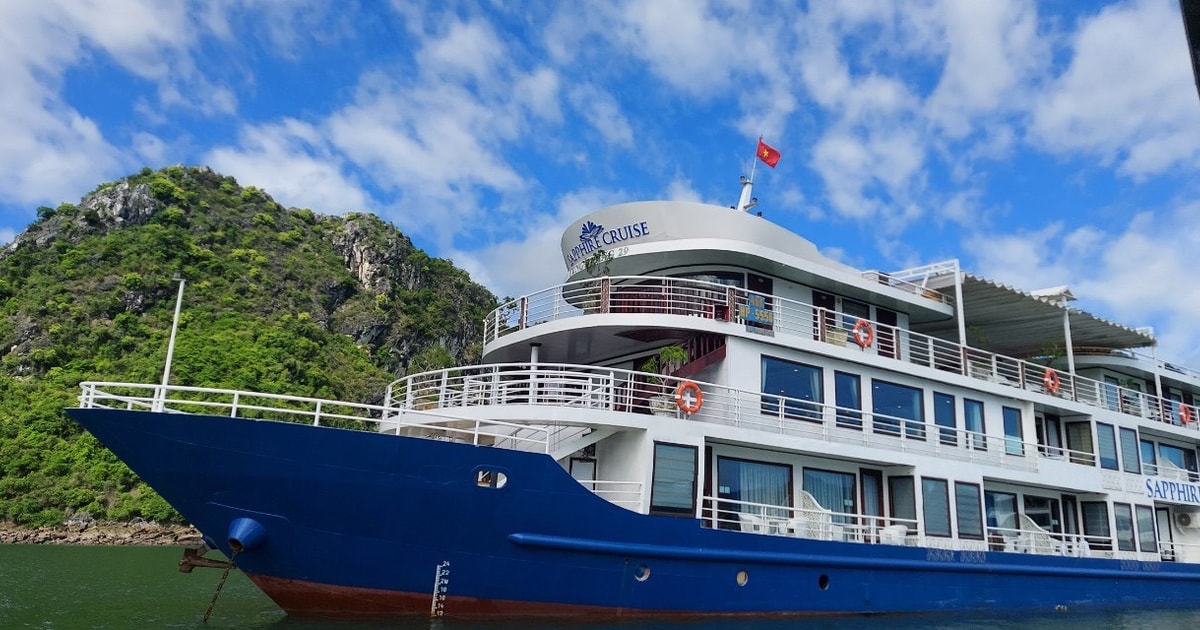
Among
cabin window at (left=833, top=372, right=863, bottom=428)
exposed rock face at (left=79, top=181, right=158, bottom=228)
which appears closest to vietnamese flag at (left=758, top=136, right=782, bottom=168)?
cabin window at (left=833, top=372, right=863, bottom=428)

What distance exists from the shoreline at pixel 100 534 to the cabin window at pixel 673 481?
25006 millimetres

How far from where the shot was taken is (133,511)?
101ft

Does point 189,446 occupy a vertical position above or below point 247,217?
below

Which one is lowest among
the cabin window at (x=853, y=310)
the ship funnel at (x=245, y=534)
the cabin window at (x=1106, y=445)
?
the ship funnel at (x=245, y=534)

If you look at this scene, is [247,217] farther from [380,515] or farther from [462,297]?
[380,515]

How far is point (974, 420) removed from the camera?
1573cm

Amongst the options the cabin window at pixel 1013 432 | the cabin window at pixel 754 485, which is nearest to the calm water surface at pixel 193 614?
the cabin window at pixel 754 485

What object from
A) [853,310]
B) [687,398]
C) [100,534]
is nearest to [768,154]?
[853,310]

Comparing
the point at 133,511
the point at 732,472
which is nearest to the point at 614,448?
the point at 732,472

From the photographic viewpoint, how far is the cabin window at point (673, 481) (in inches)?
443

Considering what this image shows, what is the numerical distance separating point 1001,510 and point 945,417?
2.33 m

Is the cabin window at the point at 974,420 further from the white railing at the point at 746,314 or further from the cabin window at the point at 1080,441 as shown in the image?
the cabin window at the point at 1080,441

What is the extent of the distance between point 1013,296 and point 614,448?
1017 centimetres

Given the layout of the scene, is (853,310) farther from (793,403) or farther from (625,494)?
(625,494)
